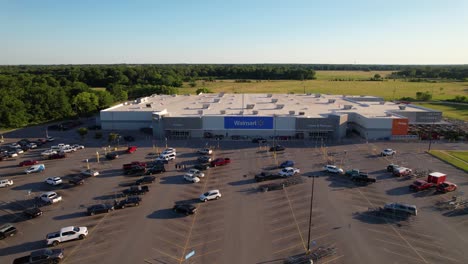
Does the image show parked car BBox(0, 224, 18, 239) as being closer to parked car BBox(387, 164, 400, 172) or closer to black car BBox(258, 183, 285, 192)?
black car BBox(258, 183, 285, 192)

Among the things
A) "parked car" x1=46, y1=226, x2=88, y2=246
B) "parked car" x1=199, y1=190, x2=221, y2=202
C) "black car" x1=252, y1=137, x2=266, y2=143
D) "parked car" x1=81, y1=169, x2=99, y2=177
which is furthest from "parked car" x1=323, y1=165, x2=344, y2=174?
"parked car" x1=81, y1=169, x2=99, y2=177

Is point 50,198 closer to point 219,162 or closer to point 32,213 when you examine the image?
point 32,213

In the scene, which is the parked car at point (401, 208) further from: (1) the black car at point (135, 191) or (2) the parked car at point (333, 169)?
(1) the black car at point (135, 191)

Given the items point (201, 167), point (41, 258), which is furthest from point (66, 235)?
point (201, 167)

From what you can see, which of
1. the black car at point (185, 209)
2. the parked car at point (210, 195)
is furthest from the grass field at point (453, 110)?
the black car at point (185, 209)

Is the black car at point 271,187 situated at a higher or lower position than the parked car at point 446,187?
lower

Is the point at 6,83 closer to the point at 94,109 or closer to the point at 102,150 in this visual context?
the point at 94,109
